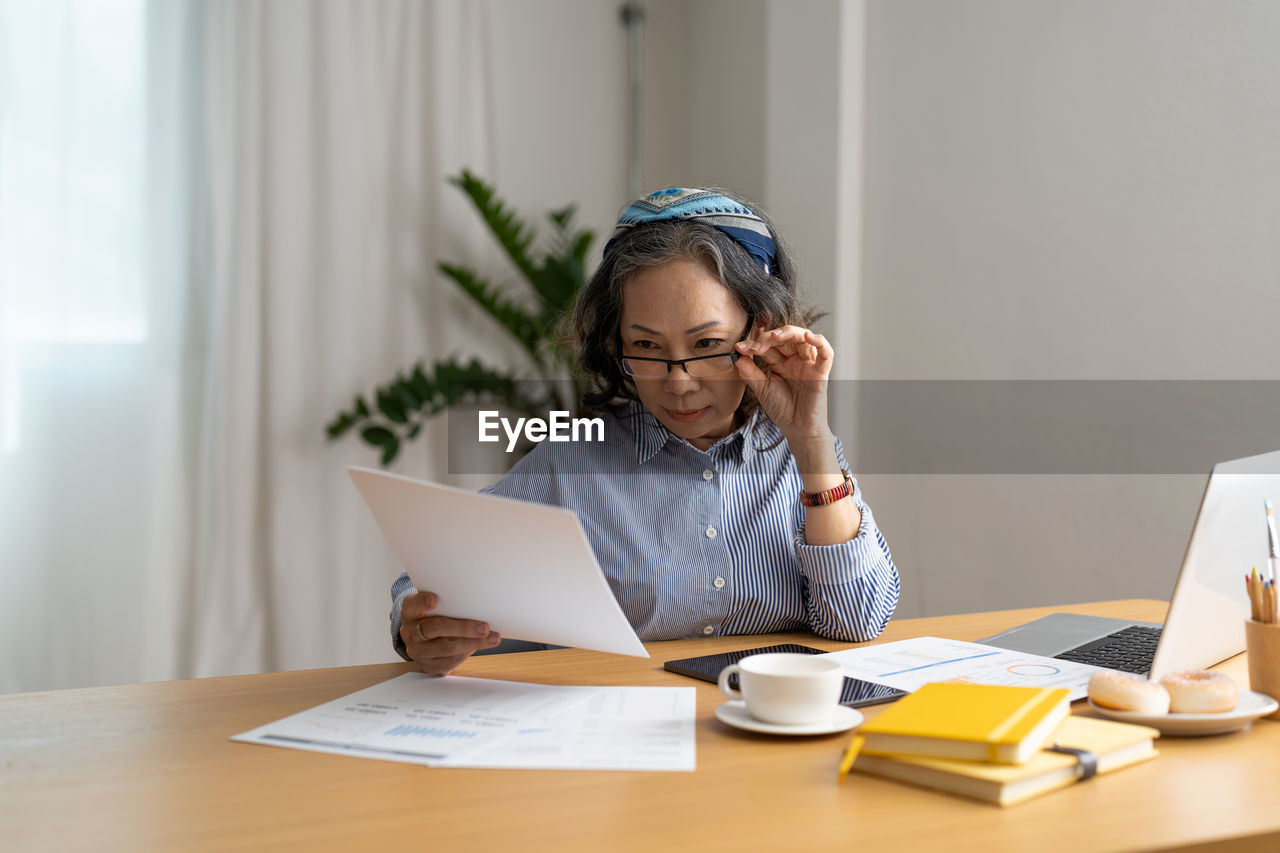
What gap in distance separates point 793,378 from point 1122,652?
1.87 feet

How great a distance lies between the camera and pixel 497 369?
3367 mm

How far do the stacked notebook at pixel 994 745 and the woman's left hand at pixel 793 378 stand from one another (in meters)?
0.62

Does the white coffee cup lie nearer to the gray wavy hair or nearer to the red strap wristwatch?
the red strap wristwatch

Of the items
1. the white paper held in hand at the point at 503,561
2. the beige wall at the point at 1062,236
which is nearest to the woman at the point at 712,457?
the white paper held in hand at the point at 503,561

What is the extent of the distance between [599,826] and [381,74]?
301 cm

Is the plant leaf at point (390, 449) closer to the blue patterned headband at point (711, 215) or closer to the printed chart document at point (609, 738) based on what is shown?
the blue patterned headband at point (711, 215)

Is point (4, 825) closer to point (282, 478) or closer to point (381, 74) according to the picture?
point (282, 478)

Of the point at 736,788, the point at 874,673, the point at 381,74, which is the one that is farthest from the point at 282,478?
A: the point at 736,788

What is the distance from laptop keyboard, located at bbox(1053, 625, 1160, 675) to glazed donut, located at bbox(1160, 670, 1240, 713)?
197 mm

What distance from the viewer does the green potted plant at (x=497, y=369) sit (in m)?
3.12

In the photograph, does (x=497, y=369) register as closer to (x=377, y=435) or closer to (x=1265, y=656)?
(x=377, y=435)

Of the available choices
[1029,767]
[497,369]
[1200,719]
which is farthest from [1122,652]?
[497,369]

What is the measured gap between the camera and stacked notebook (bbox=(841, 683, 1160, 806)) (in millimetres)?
759

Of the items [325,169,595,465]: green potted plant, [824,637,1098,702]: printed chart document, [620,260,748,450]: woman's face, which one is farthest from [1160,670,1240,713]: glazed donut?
[325,169,595,465]: green potted plant
